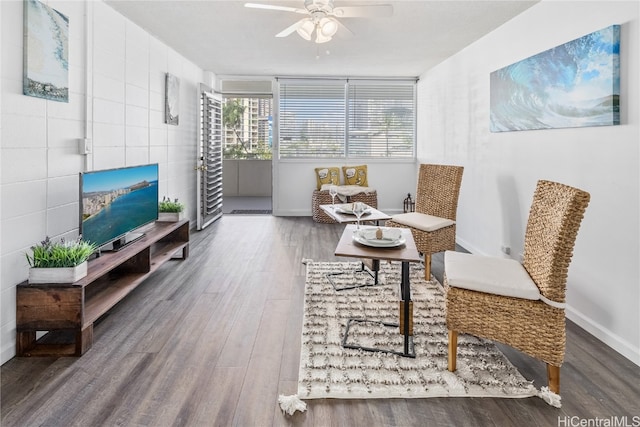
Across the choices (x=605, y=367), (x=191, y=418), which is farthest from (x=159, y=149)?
(x=605, y=367)

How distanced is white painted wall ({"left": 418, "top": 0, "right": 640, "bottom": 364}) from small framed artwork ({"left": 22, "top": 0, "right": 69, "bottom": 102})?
3.44m

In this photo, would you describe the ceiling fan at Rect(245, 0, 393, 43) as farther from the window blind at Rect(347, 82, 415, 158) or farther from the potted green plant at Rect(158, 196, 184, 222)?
the window blind at Rect(347, 82, 415, 158)

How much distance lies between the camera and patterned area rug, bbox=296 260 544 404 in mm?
1911

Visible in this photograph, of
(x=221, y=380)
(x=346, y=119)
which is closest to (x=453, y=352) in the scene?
(x=221, y=380)

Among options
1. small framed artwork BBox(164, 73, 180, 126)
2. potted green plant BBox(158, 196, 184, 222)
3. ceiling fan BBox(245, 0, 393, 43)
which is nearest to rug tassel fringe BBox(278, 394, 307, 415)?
ceiling fan BBox(245, 0, 393, 43)

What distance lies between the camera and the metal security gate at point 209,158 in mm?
5817

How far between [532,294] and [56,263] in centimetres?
253

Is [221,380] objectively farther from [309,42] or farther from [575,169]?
[309,42]

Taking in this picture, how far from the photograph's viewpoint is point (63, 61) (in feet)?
8.79

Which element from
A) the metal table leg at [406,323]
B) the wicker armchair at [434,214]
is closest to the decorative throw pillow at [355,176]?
the wicker armchair at [434,214]

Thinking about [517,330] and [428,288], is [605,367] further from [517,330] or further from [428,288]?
[428,288]

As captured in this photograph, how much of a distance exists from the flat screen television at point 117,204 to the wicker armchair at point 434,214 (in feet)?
7.53

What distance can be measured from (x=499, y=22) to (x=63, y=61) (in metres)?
3.66

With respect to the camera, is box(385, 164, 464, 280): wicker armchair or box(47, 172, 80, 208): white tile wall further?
box(385, 164, 464, 280): wicker armchair
